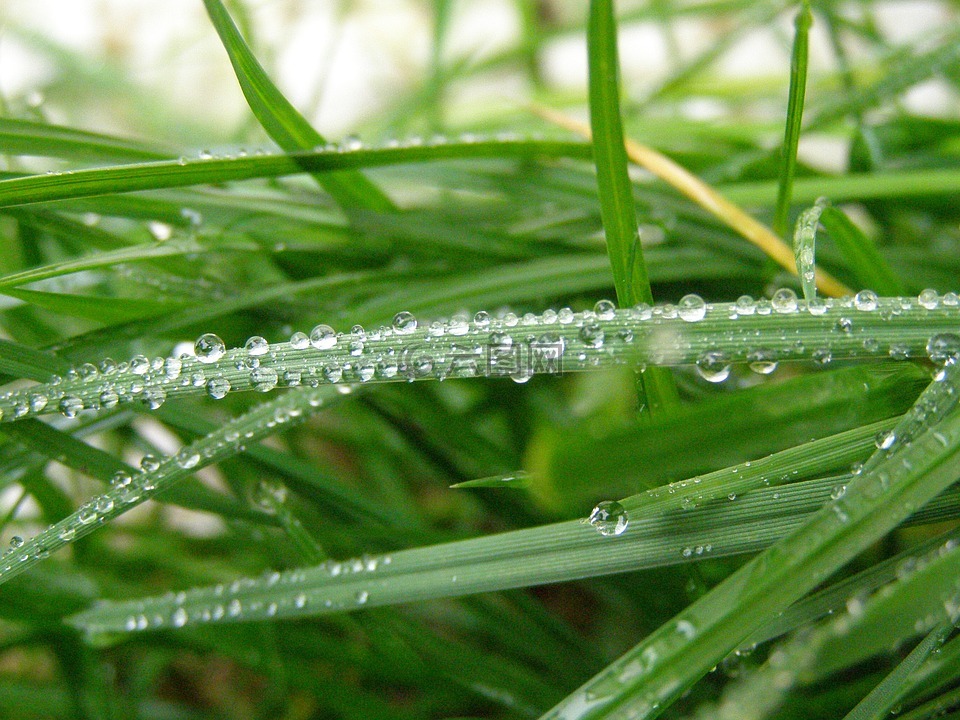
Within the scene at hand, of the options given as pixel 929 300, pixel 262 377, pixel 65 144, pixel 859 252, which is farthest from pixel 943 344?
pixel 65 144

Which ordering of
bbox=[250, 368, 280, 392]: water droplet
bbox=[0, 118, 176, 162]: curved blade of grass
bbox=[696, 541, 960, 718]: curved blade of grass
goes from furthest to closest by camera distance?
bbox=[0, 118, 176, 162]: curved blade of grass → bbox=[250, 368, 280, 392]: water droplet → bbox=[696, 541, 960, 718]: curved blade of grass

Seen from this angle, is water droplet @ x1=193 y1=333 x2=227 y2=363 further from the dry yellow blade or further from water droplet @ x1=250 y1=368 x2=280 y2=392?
the dry yellow blade

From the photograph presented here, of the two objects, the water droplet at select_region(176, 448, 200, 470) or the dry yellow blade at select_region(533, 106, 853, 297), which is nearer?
the water droplet at select_region(176, 448, 200, 470)

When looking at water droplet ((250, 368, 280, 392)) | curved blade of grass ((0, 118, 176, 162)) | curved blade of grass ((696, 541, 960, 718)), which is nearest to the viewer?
curved blade of grass ((696, 541, 960, 718))

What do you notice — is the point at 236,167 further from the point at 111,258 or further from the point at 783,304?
the point at 783,304

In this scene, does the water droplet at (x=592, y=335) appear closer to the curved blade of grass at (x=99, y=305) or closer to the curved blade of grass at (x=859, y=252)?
the curved blade of grass at (x=859, y=252)

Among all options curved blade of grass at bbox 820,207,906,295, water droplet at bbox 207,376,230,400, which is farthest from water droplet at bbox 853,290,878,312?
water droplet at bbox 207,376,230,400

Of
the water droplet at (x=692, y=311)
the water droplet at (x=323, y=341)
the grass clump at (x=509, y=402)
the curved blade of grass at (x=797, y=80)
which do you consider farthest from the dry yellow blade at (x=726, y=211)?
the water droplet at (x=323, y=341)
